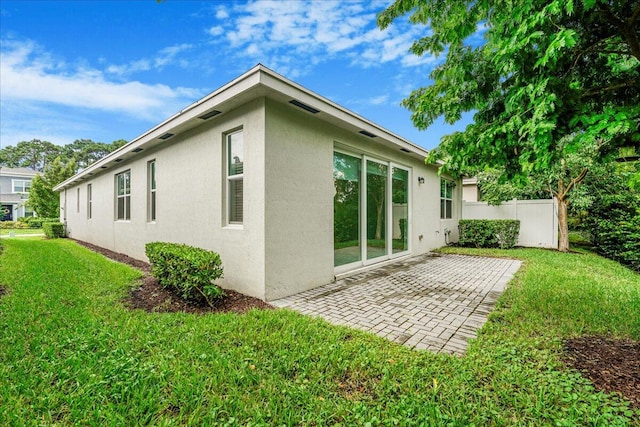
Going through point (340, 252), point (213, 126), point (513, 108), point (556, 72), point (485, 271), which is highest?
point (213, 126)

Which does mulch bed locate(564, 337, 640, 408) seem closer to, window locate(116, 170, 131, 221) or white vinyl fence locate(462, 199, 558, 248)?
white vinyl fence locate(462, 199, 558, 248)

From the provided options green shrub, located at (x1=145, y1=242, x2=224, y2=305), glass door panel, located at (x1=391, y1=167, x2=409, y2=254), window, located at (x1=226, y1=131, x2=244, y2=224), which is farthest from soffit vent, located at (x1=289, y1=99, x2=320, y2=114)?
glass door panel, located at (x1=391, y1=167, x2=409, y2=254)

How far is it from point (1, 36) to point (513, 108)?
493 inches

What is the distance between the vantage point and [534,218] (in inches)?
438

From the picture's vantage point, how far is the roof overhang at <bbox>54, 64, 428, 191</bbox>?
4.16 meters

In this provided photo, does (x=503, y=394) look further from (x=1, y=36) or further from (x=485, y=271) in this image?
(x=1, y=36)

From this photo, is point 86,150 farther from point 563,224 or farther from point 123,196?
point 563,224

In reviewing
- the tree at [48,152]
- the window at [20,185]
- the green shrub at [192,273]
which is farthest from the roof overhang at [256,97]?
the tree at [48,152]

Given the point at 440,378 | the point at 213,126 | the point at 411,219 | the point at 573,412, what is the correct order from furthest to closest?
the point at 411,219, the point at 213,126, the point at 440,378, the point at 573,412

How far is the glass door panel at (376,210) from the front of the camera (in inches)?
276

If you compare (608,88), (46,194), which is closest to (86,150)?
(46,194)

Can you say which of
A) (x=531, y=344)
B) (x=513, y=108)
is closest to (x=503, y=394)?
(x=531, y=344)

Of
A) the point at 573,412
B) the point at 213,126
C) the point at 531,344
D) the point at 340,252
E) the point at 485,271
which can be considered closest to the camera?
the point at 573,412

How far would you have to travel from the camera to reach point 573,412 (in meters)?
1.96
